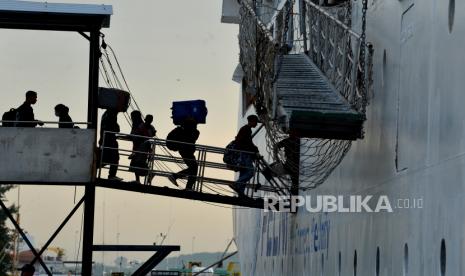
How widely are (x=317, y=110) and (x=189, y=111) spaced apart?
23.4 feet

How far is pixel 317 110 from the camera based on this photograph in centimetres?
1573

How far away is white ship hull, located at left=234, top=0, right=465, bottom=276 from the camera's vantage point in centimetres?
1233

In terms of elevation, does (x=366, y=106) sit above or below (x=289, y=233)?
above

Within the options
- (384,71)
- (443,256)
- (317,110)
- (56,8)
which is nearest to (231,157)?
(56,8)

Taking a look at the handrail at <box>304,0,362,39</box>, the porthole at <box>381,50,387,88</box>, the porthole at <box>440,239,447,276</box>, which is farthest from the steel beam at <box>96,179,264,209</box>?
the porthole at <box>440,239,447,276</box>

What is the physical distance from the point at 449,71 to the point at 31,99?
10628 mm

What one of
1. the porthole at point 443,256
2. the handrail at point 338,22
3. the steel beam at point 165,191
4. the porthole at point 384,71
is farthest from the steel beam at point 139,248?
the porthole at point 443,256

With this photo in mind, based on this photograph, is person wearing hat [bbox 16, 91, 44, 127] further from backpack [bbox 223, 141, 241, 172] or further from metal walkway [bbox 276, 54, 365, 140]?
metal walkway [bbox 276, 54, 365, 140]

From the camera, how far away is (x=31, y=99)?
2192cm

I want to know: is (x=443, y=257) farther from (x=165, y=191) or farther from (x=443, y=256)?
(x=165, y=191)

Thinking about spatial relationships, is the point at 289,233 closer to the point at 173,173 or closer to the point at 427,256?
Result: the point at 173,173

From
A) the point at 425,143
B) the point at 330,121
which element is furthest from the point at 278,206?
the point at 425,143

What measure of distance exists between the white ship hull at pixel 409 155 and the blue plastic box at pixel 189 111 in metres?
3.58

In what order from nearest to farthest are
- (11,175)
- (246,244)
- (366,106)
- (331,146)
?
(366,106) → (331,146) → (11,175) → (246,244)
